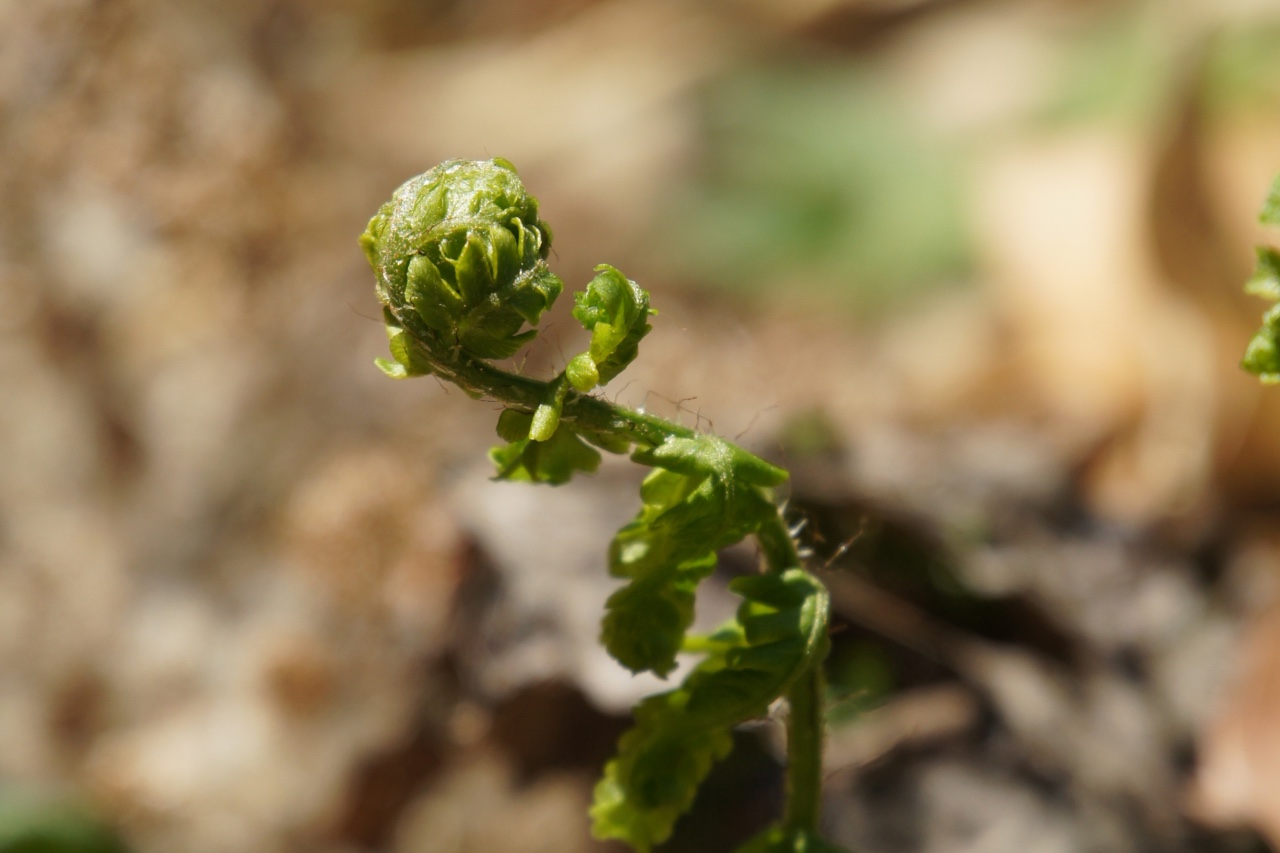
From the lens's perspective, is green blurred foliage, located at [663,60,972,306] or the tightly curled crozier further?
green blurred foliage, located at [663,60,972,306]

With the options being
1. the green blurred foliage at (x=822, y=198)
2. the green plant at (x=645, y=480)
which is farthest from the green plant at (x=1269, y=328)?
the green blurred foliage at (x=822, y=198)

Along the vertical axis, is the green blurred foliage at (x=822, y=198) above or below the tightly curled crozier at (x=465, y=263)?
above

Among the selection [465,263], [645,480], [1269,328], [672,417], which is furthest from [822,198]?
[465,263]

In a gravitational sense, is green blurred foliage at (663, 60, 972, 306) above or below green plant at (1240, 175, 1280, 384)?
above

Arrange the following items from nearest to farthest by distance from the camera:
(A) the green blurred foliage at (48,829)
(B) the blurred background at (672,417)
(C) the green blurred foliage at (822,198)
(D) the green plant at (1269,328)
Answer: (D) the green plant at (1269,328) < (B) the blurred background at (672,417) < (A) the green blurred foliage at (48,829) < (C) the green blurred foliage at (822,198)

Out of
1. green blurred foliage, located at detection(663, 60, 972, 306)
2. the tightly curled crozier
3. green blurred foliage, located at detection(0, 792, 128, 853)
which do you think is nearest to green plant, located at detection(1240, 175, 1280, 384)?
the tightly curled crozier

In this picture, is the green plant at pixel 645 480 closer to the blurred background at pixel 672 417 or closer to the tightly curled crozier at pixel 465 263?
the tightly curled crozier at pixel 465 263

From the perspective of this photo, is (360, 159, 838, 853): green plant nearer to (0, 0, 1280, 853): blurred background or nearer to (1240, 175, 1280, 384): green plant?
(0, 0, 1280, 853): blurred background
